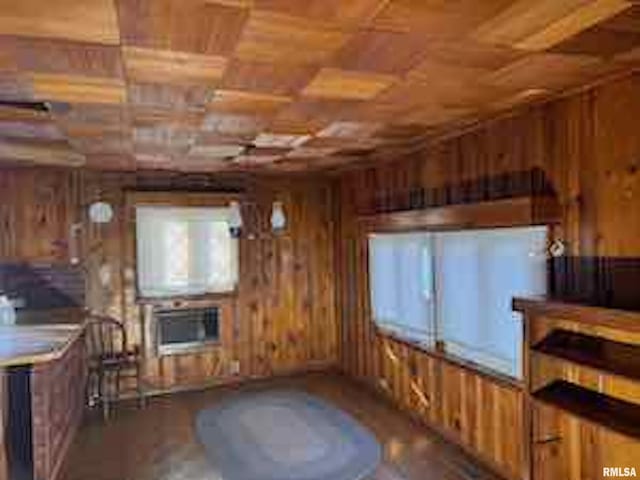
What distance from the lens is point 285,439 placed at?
404 cm

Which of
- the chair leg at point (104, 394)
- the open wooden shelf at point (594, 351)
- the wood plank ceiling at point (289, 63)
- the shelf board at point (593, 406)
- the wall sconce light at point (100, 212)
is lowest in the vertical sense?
the chair leg at point (104, 394)

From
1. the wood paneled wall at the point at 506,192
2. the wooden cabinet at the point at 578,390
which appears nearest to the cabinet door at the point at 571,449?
the wooden cabinet at the point at 578,390

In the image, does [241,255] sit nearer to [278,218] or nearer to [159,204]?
[278,218]

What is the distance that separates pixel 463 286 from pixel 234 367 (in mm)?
2989

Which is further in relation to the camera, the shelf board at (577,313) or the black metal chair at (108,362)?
the black metal chair at (108,362)

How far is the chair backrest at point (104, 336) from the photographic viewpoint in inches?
196

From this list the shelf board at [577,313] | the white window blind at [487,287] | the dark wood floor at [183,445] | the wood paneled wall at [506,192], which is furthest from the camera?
the dark wood floor at [183,445]

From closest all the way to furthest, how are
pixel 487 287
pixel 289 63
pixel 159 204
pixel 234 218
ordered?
1. pixel 289 63
2. pixel 487 287
3. pixel 159 204
4. pixel 234 218

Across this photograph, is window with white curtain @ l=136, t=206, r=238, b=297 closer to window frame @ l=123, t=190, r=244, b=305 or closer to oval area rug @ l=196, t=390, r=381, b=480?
window frame @ l=123, t=190, r=244, b=305

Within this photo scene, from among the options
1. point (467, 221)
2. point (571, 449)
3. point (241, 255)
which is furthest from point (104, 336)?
point (571, 449)

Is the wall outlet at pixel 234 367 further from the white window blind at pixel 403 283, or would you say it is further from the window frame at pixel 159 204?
the white window blind at pixel 403 283

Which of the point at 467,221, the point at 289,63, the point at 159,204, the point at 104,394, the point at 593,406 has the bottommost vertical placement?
the point at 104,394

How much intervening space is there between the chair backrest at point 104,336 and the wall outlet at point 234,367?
117 centimetres

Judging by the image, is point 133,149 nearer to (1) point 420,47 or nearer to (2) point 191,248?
(2) point 191,248
